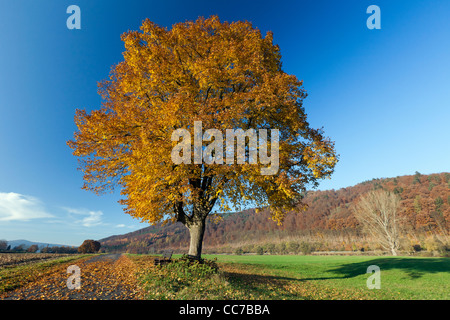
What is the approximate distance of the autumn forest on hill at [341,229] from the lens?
183 ft

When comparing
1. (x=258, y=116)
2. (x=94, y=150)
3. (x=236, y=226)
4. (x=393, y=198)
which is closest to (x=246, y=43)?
(x=258, y=116)

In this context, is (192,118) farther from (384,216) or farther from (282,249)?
(282,249)

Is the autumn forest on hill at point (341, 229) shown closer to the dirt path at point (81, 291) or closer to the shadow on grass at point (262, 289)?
the shadow on grass at point (262, 289)

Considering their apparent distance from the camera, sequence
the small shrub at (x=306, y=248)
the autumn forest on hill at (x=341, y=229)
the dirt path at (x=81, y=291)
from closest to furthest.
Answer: the dirt path at (x=81, y=291) → the autumn forest on hill at (x=341, y=229) → the small shrub at (x=306, y=248)

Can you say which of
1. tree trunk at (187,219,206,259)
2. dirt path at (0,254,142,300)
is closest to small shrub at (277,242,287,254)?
tree trunk at (187,219,206,259)

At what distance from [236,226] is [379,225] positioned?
149005 millimetres

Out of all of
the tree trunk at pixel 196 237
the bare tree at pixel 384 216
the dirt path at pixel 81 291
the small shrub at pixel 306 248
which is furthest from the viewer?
the small shrub at pixel 306 248

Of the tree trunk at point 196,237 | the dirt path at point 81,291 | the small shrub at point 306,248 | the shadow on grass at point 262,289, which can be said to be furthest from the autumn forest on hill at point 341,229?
the dirt path at point 81,291

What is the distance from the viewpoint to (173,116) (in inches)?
385

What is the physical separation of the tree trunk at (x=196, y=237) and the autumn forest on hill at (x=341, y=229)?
75 centimetres

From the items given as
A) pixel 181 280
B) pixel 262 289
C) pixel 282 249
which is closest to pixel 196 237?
pixel 181 280

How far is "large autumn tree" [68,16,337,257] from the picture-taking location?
9977 millimetres
